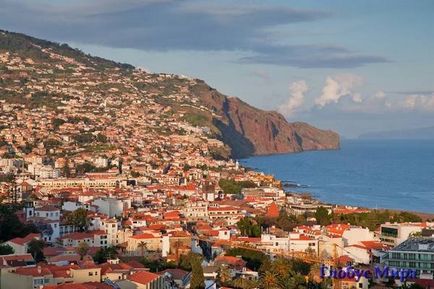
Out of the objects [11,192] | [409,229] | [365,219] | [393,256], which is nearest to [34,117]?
[11,192]

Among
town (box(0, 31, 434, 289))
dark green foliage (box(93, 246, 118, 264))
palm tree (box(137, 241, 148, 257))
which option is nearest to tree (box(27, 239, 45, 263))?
town (box(0, 31, 434, 289))

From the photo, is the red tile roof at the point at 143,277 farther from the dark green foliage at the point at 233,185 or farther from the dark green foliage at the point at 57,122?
the dark green foliage at the point at 57,122

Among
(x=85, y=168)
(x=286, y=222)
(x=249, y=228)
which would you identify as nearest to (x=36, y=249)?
(x=249, y=228)

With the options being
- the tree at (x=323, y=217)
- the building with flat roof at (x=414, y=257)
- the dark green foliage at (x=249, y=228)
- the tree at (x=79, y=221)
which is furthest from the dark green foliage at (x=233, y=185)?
the building with flat roof at (x=414, y=257)

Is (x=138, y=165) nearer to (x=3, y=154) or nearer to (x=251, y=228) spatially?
(x=3, y=154)

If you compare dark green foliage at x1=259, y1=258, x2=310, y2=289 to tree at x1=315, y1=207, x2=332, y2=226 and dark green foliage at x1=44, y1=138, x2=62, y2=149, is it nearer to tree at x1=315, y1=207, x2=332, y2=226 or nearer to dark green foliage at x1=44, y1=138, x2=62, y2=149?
tree at x1=315, y1=207, x2=332, y2=226
